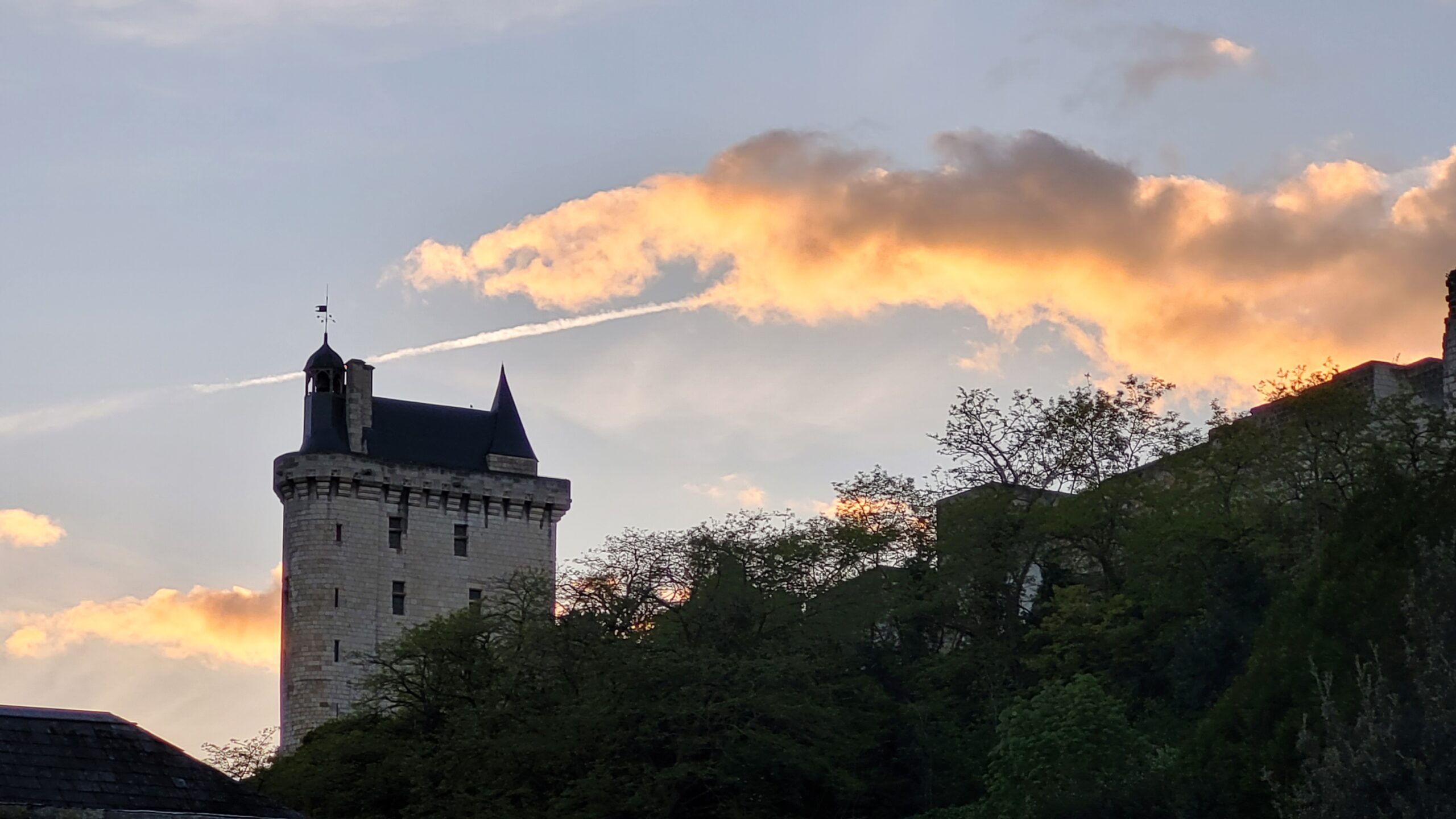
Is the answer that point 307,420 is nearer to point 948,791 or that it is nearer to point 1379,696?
point 948,791

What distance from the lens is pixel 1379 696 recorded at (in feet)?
110

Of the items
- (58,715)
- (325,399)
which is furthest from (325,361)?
(58,715)

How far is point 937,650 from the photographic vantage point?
6412cm

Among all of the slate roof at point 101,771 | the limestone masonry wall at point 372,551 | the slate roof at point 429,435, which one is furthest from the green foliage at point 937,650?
the slate roof at point 429,435

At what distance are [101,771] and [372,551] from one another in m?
47.2

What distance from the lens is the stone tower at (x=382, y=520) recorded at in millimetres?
89000

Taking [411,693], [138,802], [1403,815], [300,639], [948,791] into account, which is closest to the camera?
[1403,815]

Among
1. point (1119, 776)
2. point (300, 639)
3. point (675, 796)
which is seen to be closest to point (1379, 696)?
point (1119, 776)

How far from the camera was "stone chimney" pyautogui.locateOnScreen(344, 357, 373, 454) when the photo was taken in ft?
313

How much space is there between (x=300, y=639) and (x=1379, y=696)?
202 ft

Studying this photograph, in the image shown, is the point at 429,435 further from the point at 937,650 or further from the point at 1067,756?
the point at 1067,756

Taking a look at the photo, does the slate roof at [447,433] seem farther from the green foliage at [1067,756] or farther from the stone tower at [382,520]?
the green foliage at [1067,756]

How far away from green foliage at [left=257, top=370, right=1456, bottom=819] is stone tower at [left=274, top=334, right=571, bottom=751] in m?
17.4

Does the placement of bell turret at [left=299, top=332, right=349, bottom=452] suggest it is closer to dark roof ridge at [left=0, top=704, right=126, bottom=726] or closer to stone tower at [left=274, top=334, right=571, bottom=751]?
stone tower at [left=274, top=334, right=571, bottom=751]
